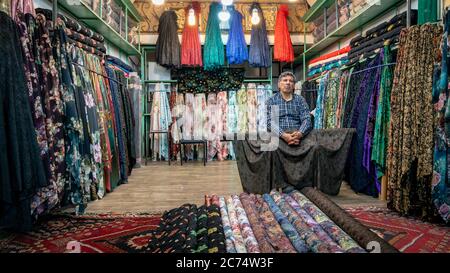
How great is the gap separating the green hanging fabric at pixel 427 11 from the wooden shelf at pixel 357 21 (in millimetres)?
788

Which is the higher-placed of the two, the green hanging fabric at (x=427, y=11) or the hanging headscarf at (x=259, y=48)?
the hanging headscarf at (x=259, y=48)

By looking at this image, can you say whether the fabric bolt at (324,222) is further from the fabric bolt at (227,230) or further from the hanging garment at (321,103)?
the hanging garment at (321,103)

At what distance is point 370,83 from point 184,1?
4.82 meters

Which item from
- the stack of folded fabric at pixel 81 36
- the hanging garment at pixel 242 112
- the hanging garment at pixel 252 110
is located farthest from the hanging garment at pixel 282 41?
the stack of folded fabric at pixel 81 36

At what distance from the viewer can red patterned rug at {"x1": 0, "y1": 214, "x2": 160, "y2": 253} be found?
172cm

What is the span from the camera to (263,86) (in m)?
6.43

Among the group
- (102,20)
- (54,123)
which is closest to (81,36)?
(102,20)

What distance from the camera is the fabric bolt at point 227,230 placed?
1.60 metres

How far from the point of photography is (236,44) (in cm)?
618

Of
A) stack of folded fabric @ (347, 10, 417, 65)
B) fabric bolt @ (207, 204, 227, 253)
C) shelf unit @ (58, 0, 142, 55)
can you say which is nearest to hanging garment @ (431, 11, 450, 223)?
stack of folded fabric @ (347, 10, 417, 65)

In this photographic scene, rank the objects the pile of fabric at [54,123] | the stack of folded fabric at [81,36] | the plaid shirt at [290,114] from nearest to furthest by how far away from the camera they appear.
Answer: the pile of fabric at [54,123] → the stack of folded fabric at [81,36] → the plaid shirt at [290,114]

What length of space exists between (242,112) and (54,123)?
14.7ft

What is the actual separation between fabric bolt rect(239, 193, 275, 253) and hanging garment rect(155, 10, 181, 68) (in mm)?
4219

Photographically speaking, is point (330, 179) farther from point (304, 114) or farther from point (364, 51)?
point (364, 51)
